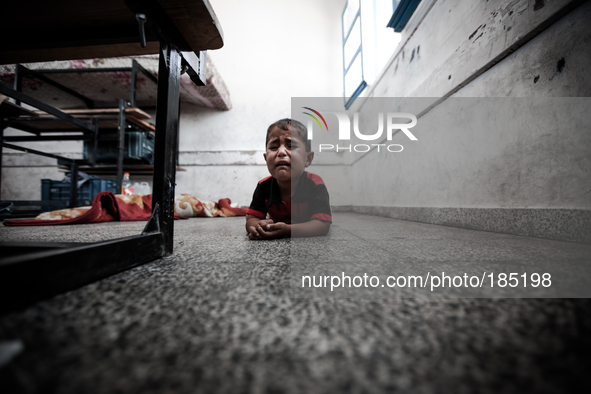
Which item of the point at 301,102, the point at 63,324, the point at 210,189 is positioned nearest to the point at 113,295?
the point at 63,324

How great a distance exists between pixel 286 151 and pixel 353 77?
265cm

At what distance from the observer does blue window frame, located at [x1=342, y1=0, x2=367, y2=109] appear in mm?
2850

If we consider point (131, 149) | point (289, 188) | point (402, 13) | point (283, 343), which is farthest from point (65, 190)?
point (402, 13)

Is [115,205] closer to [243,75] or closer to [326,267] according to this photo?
[326,267]

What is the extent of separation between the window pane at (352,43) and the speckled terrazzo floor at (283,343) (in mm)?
3273

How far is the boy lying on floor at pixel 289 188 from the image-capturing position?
1040mm

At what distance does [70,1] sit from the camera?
20.5 inches

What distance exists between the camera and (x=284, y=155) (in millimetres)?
1044

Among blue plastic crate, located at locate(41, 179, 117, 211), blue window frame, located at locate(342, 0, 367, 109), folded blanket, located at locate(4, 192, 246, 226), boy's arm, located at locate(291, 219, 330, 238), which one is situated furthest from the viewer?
blue window frame, located at locate(342, 0, 367, 109)

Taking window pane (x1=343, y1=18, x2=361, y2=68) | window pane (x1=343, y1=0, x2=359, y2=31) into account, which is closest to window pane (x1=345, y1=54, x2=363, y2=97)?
window pane (x1=343, y1=18, x2=361, y2=68)

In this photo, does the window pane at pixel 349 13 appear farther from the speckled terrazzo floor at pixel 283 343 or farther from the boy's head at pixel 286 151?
the speckled terrazzo floor at pixel 283 343

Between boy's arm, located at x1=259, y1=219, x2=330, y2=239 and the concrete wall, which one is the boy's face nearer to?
boy's arm, located at x1=259, y1=219, x2=330, y2=239

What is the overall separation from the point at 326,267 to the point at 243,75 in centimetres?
391

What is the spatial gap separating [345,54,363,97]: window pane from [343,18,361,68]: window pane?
0.15m
